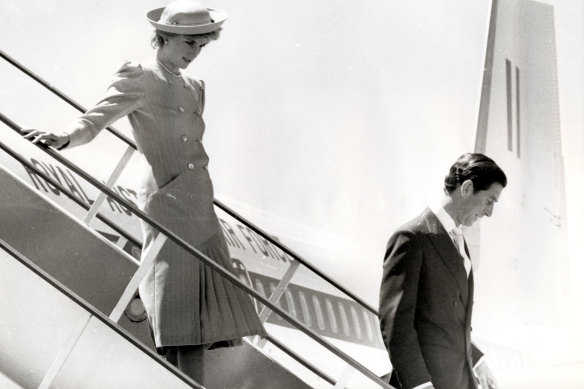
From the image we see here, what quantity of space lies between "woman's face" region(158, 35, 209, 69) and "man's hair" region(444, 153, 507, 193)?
647mm

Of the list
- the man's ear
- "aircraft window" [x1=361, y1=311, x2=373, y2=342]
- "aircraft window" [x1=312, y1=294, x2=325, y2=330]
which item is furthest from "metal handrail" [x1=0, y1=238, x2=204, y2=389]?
"aircraft window" [x1=361, y1=311, x2=373, y2=342]

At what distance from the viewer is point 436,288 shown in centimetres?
212

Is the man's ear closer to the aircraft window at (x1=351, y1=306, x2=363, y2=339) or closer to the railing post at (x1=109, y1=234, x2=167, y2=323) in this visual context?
the railing post at (x1=109, y1=234, x2=167, y2=323)

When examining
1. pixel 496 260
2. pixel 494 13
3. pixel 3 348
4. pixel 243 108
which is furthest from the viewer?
pixel 496 260

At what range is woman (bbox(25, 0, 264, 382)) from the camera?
226 cm

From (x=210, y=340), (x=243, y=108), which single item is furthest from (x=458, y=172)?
(x=243, y=108)

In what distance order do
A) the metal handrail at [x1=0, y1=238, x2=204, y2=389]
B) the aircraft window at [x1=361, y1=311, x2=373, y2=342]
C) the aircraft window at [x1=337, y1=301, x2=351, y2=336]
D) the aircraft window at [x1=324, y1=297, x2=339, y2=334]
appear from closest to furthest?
1. the metal handrail at [x1=0, y1=238, x2=204, y2=389]
2. the aircraft window at [x1=324, y1=297, x2=339, y2=334]
3. the aircraft window at [x1=337, y1=301, x2=351, y2=336]
4. the aircraft window at [x1=361, y1=311, x2=373, y2=342]

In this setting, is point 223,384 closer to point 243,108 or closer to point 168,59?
point 168,59

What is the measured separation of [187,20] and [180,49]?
0.08m

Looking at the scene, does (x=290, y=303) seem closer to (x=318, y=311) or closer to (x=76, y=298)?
(x=318, y=311)

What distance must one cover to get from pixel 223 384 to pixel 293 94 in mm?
3588

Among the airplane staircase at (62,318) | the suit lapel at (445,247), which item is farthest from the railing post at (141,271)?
the suit lapel at (445,247)

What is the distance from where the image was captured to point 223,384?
2.41 meters

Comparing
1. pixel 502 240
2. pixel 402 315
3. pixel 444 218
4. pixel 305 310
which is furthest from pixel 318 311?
pixel 402 315
